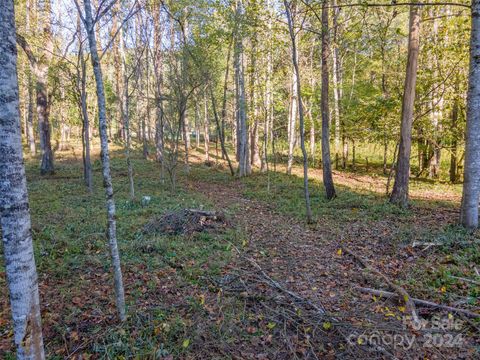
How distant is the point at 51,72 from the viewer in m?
12.1

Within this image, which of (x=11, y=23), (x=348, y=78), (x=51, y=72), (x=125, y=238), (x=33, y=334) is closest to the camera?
(x=11, y=23)

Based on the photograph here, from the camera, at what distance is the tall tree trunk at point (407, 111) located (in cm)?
850

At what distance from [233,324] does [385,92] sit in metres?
13.8

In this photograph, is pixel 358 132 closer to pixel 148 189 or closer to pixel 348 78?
pixel 348 78

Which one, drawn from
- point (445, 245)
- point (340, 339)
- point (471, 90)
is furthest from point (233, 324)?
point (471, 90)

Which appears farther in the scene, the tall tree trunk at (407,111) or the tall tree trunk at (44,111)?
the tall tree trunk at (44,111)

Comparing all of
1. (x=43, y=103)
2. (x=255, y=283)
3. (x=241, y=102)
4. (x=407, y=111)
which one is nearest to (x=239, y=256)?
(x=255, y=283)

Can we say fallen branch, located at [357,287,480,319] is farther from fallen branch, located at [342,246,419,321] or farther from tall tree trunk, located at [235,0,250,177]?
tall tree trunk, located at [235,0,250,177]

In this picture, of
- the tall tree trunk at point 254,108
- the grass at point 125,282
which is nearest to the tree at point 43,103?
the grass at point 125,282

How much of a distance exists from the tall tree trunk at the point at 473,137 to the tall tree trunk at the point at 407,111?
2.61 m

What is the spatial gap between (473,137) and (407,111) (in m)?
3.06

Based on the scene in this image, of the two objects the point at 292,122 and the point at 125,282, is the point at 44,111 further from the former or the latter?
the point at 125,282

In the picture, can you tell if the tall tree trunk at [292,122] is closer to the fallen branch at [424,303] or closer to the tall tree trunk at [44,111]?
the tall tree trunk at [44,111]

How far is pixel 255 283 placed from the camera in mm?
4641
